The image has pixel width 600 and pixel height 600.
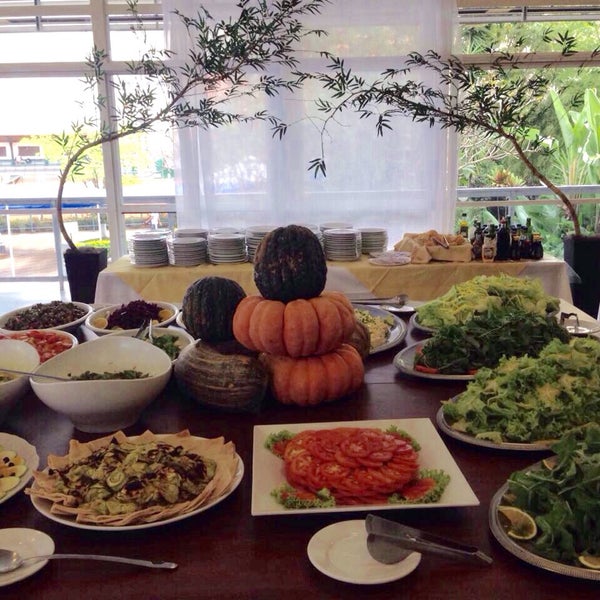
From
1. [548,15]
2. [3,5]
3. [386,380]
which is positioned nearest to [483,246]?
[548,15]

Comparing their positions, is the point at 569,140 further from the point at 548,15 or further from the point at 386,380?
the point at 386,380

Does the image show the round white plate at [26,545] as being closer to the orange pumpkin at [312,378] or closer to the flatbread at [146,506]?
the flatbread at [146,506]

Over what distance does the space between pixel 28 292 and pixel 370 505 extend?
5.34m

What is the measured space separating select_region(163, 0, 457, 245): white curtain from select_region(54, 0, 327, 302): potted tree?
14 cm

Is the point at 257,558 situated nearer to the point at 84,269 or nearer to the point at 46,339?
the point at 46,339

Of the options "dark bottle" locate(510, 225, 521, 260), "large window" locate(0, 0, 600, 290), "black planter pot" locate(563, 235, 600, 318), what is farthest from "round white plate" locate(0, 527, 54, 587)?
"black planter pot" locate(563, 235, 600, 318)

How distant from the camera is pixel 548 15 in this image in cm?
470

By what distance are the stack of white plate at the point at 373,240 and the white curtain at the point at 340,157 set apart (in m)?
0.53

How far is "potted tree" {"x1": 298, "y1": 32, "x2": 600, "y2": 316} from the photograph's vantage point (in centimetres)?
378

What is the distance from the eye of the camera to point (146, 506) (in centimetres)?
98

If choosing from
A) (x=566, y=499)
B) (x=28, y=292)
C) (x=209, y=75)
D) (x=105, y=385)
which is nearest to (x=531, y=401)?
(x=566, y=499)

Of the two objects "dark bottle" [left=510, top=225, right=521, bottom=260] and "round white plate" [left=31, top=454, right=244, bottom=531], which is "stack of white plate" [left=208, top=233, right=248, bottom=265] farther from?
"round white plate" [left=31, top=454, right=244, bottom=531]

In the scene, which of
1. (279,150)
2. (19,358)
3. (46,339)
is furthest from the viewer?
(279,150)

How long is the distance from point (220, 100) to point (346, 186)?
41.5 inches
